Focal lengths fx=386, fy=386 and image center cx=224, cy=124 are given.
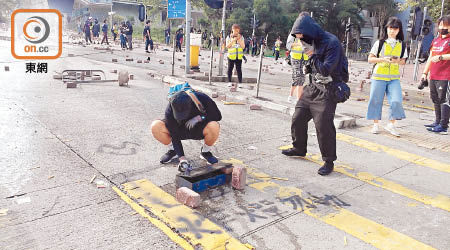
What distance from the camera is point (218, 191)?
12.8 feet

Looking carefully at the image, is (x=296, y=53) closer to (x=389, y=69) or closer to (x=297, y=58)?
(x=297, y=58)

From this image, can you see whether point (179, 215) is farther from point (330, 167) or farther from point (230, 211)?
point (330, 167)

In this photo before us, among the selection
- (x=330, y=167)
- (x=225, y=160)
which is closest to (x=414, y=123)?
(x=330, y=167)

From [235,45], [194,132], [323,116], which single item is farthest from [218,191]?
[235,45]

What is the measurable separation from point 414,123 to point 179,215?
6167 millimetres

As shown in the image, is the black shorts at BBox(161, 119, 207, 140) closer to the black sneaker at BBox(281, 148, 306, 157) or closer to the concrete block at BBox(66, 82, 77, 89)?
the black sneaker at BBox(281, 148, 306, 157)

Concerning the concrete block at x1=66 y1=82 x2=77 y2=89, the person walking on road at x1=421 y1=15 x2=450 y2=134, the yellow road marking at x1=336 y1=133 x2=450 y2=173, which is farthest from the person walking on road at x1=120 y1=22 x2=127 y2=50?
the yellow road marking at x1=336 y1=133 x2=450 y2=173

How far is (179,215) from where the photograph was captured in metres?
3.33

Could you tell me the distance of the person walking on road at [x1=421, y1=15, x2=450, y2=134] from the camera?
659 centimetres

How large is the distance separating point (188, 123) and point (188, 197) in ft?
2.96

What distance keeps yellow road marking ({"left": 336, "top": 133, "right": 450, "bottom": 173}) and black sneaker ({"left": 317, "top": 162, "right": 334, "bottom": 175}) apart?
4.56 feet

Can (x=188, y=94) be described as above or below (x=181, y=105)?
above

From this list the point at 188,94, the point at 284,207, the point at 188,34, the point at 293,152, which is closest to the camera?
the point at 284,207

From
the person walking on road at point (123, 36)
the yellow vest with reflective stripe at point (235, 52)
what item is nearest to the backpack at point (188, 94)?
the yellow vest with reflective stripe at point (235, 52)
